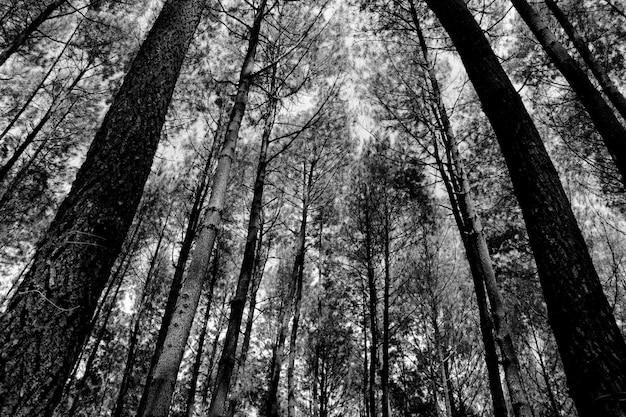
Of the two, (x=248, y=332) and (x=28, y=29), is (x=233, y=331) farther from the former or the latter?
(x=28, y=29)

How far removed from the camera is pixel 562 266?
5.75ft

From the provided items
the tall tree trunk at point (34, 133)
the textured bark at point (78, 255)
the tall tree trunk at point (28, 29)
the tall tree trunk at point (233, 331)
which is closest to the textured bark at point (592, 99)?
the tall tree trunk at point (233, 331)

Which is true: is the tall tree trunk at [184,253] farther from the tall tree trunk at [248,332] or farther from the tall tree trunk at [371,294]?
the tall tree trunk at [371,294]

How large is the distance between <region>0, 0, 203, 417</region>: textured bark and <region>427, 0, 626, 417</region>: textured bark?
2.35 meters

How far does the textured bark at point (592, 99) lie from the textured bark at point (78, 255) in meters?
4.23

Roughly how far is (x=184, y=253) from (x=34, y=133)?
6.23 m

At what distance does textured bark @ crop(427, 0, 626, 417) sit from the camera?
1489mm

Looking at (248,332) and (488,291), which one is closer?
(488,291)

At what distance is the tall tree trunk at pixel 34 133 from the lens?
28.1 ft

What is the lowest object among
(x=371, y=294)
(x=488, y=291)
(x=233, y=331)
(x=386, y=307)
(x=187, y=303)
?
(x=187, y=303)

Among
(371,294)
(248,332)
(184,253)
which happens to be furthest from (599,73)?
(248,332)

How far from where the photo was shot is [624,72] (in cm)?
693

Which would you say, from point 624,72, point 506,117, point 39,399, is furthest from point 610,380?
point 624,72

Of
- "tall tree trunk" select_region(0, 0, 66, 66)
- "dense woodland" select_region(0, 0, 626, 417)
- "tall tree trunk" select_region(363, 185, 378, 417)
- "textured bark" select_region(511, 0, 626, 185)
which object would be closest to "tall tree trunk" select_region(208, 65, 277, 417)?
"dense woodland" select_region(0, 0, 626, 417)
